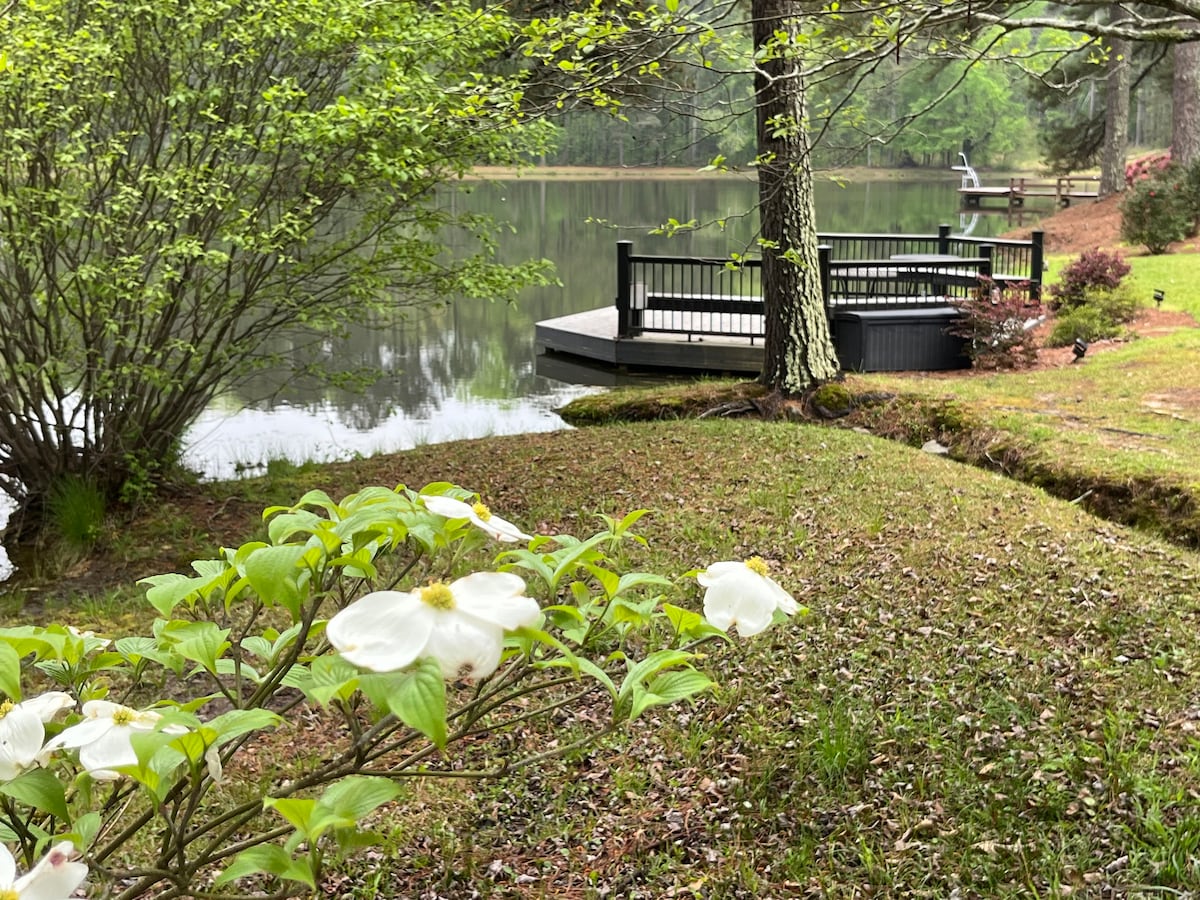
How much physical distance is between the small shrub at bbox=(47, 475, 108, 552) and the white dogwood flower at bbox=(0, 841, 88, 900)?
7.51 meters

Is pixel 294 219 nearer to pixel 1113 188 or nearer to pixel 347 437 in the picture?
pixel 347 437

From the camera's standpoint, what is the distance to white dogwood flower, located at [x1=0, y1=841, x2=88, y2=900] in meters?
1.17

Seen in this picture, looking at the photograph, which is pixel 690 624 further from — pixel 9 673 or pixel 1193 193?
pixel 1193 193

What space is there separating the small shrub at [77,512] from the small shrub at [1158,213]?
19920 millimetres

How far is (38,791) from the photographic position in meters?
1.34

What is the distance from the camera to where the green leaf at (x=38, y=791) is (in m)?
1.32

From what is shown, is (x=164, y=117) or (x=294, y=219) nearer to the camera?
(x=294, y=219)

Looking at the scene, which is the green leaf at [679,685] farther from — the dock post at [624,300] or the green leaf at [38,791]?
the dock post at [624,300]

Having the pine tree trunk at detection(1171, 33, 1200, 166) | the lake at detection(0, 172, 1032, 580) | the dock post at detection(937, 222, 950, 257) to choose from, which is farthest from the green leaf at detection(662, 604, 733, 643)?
the pine tree trunk at detection(1171, 33, 1200, 166)

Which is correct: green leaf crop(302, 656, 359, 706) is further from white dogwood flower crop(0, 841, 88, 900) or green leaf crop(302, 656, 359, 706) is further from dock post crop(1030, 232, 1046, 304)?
dock post crop(1030, 232, 1046, 304)

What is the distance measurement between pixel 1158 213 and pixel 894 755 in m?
20.9

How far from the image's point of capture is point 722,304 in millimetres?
15391

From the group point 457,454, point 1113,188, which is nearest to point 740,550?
point 457,454

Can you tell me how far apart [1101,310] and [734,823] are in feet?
39.4
